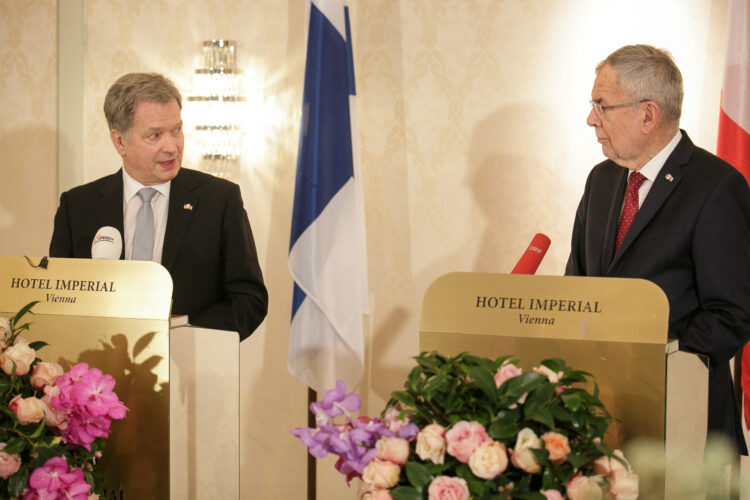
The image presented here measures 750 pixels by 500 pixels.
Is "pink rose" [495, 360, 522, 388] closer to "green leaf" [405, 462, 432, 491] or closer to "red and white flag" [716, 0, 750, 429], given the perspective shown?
"green leaf" [405, 462, 432, 491]

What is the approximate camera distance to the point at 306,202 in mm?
3559

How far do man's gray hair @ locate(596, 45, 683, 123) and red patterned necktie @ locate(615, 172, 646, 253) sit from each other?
0.21 metres

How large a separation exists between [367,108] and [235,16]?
36.9 inches

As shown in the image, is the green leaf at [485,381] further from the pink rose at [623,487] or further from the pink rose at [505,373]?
the pink rose at [623,487]

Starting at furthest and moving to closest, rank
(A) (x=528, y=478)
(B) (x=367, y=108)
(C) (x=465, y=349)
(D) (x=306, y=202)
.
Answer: (B) (x=367, y=108) < (D) (x=306, y=202) < (C) (x=465, y=349) < (A) (x=528, y=478)

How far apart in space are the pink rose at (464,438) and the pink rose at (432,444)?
0.05 feet

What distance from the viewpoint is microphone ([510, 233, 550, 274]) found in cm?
222

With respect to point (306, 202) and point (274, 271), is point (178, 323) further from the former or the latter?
point (274, 271)

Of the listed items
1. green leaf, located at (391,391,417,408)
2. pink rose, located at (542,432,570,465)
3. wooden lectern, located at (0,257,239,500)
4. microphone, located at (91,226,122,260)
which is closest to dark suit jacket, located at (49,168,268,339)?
microphone, located at (91,226,122,260)

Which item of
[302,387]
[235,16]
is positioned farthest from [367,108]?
[302,387]

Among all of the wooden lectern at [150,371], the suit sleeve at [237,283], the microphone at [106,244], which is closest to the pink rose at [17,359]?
the wooden lectern at [150,371]

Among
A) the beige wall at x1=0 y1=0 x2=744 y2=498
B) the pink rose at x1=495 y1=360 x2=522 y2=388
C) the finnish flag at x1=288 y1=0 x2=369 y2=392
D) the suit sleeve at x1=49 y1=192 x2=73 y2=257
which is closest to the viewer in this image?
the pink rose at x1=495 y1=360 x2=522 y2=388

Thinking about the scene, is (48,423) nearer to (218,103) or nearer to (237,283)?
(237,283)

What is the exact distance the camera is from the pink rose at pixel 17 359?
1642 millimetres
